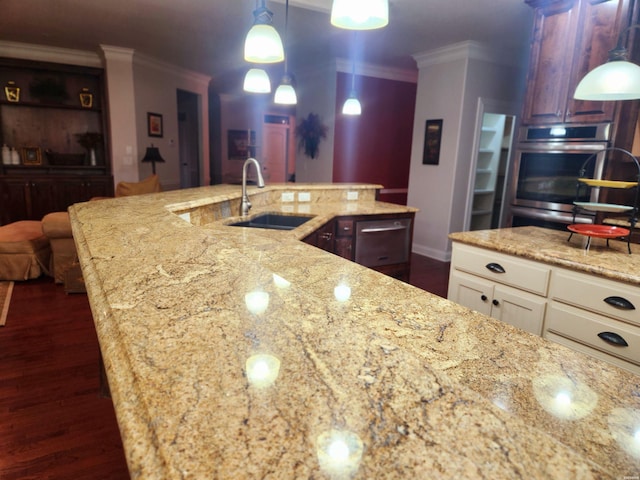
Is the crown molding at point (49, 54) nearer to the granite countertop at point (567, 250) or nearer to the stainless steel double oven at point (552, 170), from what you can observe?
the stainless steel double oven at point (552, 170)

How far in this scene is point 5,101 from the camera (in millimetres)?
5484

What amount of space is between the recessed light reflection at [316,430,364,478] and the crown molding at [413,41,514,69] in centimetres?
504

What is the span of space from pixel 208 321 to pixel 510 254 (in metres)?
1.79

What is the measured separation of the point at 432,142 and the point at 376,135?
1.21 meters

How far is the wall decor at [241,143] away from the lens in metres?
10.0

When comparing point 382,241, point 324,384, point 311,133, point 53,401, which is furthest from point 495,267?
point 311,133

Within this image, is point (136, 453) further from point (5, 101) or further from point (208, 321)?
point (5, 101)

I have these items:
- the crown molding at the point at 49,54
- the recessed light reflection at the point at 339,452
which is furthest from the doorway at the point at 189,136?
the recessed light reflection at the point at 339,452

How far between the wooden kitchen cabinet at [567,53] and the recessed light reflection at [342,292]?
9.03ft

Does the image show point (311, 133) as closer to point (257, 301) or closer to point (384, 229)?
point (384, 229)

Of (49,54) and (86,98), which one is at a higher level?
(49,54)

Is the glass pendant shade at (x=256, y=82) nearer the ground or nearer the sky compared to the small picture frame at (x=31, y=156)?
nearer the sky

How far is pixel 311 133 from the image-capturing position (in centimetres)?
623

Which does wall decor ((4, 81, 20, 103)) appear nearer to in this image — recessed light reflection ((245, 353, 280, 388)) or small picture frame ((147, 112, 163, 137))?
small picture frame ((147, 112, 163, 137))
